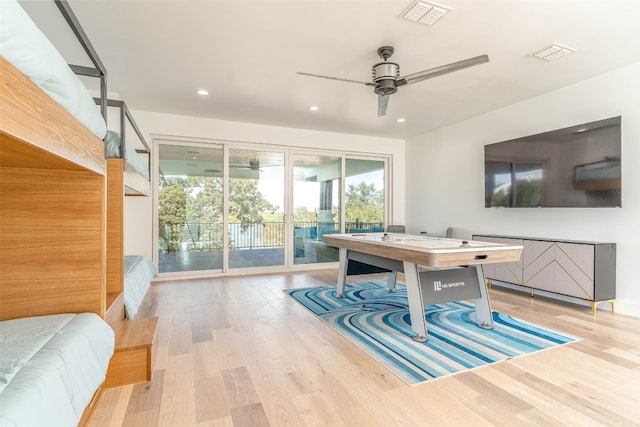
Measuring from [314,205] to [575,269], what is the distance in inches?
150

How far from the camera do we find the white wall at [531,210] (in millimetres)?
3264

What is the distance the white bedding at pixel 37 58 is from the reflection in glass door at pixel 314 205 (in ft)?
14.3

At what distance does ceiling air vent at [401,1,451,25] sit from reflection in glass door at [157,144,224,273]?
369 cm

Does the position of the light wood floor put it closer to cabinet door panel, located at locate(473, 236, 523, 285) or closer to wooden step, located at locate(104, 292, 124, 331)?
wooden step, located at locate(104, 292, 124, 331)

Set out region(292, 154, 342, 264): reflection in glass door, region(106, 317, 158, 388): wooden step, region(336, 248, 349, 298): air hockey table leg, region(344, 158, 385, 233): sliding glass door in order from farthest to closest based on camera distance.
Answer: region(344, 158, 385, 233): sliding glass door
region(292, 154, 342, 264): reflection in glass door
region(336, 248, 349, 298): air hockey table leg
region(106, 317, 158, 388): wooden step

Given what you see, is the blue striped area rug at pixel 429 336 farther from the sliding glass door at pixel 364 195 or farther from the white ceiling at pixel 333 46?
the sliding glass door at pixel 364 195

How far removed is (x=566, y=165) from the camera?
3621mm

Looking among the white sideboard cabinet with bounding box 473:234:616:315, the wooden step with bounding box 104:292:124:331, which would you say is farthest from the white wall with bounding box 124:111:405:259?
the white sideboard cabinet with bounding box 473:234:616:315

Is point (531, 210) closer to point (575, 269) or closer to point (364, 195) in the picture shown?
point (575, 269)

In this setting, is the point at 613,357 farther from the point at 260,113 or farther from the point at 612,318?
the point at 260,113

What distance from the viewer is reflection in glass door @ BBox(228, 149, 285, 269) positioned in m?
5.36

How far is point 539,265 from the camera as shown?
3732 mm

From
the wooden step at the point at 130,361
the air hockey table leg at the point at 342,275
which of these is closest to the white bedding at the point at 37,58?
the wooden step at the point at 130,361

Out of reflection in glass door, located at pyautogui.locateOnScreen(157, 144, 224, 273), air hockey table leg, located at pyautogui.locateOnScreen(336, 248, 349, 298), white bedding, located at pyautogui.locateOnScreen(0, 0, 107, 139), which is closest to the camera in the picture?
white bedding, located at pyautogui.locateOnScreen(0, 0, 107, 139)
